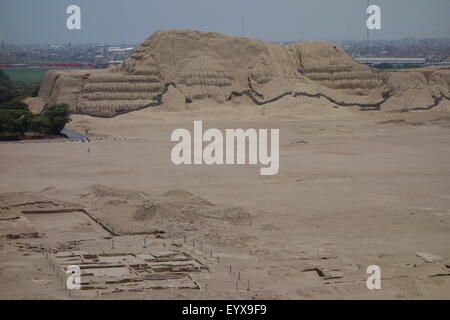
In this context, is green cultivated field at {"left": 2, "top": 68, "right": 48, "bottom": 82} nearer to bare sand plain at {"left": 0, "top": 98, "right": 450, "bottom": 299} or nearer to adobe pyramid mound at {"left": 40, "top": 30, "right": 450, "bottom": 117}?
adobe pyramid mound at {"left": 40, "top": 30, "right": 450, "bottom": 117}

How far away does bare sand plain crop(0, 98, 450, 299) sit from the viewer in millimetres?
28266

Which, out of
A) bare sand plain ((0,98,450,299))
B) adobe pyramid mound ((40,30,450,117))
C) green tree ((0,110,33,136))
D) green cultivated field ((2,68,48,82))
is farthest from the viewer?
green cultivated field ((2,68,48,82))

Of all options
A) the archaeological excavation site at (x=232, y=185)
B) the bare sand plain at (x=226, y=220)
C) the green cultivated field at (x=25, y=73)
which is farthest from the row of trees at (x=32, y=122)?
the green cultivated field at (x=25, y=73)

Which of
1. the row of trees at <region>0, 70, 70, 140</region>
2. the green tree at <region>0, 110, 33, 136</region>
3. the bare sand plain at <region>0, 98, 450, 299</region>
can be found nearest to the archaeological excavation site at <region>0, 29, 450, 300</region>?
the bare sand plain at <region>0, 98, 450, 299</region>

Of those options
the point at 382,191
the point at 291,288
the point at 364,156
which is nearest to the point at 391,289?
the point at 291,288

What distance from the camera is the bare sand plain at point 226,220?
28266mm

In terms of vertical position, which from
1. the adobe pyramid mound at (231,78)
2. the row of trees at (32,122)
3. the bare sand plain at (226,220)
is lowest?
the bare sand plain at (226,220)

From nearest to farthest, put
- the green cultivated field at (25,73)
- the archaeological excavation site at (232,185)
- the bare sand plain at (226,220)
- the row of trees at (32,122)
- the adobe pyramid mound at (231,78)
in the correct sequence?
the bare sand plain at (226,220) → the archaeological excavation site at (232,185) → the row of trees at (32,122) → the adobe pyramid mound at (231,78) → the green cultivated field at (25,73)

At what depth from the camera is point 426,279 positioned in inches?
1108

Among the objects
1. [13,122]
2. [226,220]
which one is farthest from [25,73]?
[226,220]

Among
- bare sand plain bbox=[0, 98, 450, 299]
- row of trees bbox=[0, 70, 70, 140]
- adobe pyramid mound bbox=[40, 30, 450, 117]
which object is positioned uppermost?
adobe pyramid mound bbox=[40, 30, 450, 117]

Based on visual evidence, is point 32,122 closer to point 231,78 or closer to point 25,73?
point 231,78

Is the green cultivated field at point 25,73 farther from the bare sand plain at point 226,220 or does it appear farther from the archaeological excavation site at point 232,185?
the bare sand plain at point 226,220

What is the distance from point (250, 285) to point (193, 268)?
2.62m
